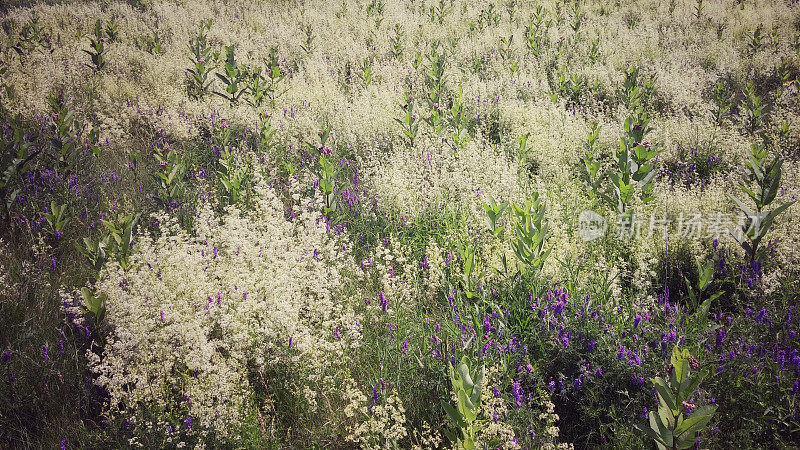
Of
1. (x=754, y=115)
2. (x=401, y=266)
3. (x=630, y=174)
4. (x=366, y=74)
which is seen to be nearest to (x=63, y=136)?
(x=401, y=266)

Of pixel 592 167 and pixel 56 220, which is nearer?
pixel 56 220

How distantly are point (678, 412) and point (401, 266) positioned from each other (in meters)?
2.48

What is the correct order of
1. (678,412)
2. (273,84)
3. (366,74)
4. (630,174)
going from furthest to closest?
(366,74) → (273,84) → (630,174) → (678,412)

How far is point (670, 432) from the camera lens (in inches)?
75.8

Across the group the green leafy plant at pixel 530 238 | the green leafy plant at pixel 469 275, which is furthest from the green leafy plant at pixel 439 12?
the green leafy plant at pixel 469 275

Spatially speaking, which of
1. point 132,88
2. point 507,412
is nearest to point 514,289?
point 507,412

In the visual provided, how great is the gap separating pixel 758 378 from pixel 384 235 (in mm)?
3149

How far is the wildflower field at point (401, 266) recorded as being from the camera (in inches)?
99.0

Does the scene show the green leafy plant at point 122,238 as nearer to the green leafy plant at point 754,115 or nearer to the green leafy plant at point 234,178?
the green leafy plant at point 234,178

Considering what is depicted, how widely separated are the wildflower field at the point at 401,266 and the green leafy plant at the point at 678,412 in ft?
0.04

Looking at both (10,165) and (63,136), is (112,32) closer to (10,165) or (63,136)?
(63,136)

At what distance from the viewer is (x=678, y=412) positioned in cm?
191

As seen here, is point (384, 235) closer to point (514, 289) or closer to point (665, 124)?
point (514, 289)

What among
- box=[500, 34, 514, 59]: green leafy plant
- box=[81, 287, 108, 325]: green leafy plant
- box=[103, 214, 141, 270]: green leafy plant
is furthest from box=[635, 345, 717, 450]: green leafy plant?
box=[500, 34, 514, 59]: green leafy plant
